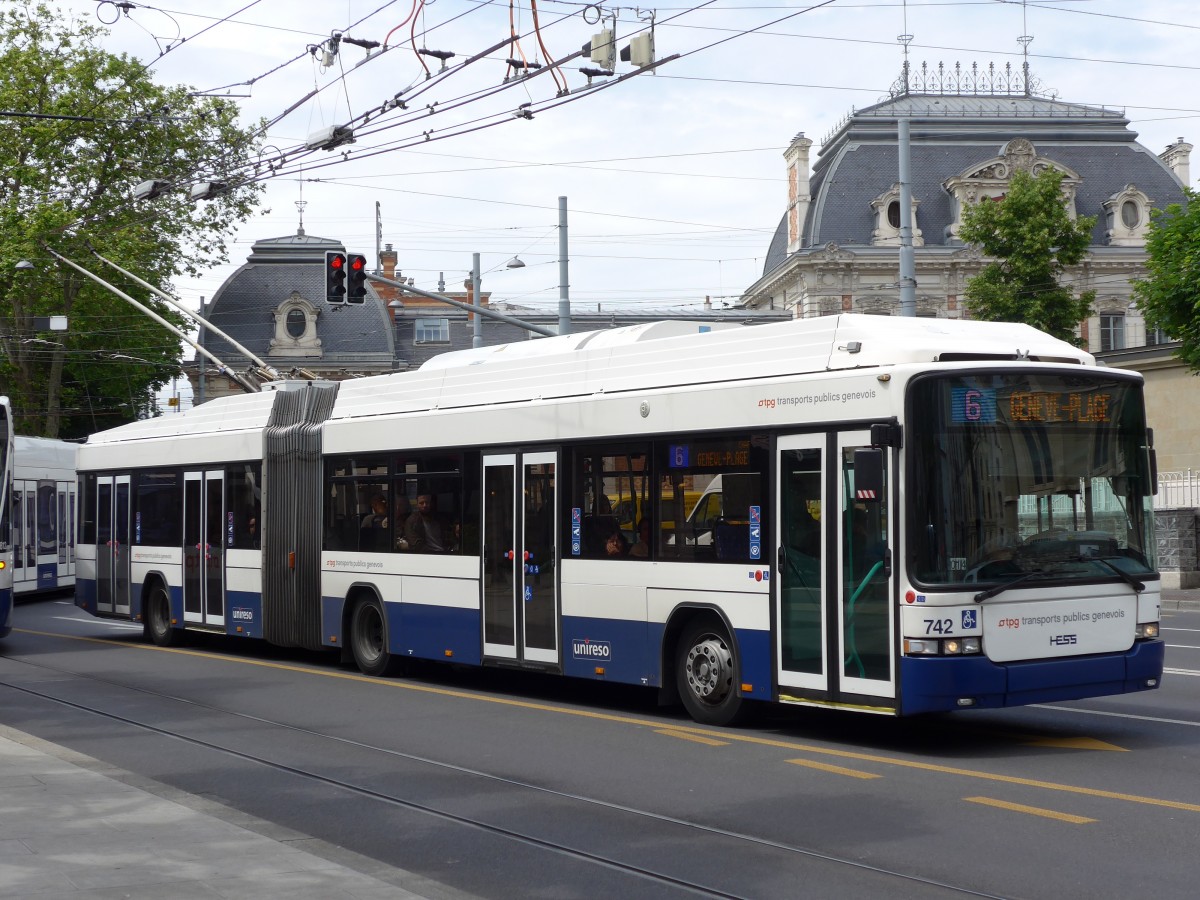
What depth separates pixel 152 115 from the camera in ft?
71.4

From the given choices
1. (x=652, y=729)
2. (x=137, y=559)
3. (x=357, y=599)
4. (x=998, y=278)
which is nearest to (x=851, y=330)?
(x=652, y=729)

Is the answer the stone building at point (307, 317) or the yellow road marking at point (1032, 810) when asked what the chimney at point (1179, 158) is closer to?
the stone building at point (307, 317)

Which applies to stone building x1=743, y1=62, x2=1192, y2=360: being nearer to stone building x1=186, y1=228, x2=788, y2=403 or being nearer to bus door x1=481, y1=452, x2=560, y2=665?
stone building x1=186, y1=228, x2=788, y2=403

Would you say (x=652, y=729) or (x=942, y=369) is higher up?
(x=942, y=369)

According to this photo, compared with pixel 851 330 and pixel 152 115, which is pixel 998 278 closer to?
pixel 152 115

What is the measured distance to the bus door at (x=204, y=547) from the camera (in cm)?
1948

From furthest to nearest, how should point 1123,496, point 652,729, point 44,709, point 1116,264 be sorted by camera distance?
point 1116,264
point 44,709
point 652,729
point 1123,496

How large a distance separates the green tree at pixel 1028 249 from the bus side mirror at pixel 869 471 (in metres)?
29.3

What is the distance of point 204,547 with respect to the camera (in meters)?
19.8

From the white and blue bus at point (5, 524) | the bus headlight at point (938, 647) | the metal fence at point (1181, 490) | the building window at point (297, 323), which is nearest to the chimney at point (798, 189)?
the building window at point (297, 323)

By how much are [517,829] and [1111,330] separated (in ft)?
216

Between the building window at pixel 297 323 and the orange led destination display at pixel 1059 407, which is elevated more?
the building window at pixel 297 323

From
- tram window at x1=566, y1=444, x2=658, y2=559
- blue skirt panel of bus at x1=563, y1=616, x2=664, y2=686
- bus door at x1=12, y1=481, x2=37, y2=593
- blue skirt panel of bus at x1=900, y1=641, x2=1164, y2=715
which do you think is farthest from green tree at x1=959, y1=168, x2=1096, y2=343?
blue skirt panel of bus at x1=900, y1=641, x2=1164, y2=715

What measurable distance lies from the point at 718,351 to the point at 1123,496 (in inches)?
126
